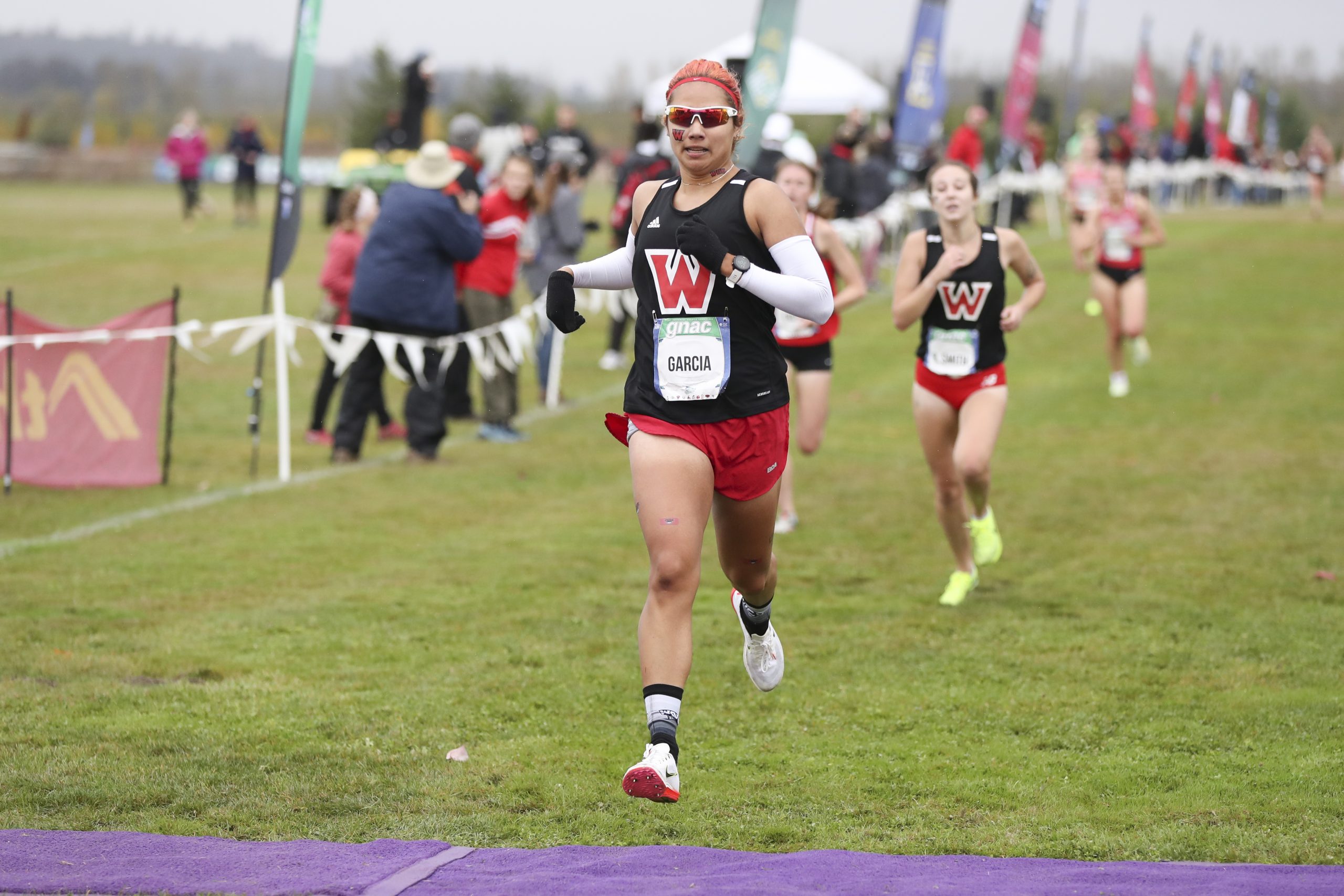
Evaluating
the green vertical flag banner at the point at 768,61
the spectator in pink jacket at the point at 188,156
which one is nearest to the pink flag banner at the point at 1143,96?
the spectator in pink jacket at the point at 188,156

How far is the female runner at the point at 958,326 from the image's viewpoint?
7156 millimetres

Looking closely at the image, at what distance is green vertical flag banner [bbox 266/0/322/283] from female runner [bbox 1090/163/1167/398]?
302 inches

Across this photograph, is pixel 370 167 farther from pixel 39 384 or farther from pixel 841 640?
pixel 841 640

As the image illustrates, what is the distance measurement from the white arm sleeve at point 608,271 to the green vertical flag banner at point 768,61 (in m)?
8.37

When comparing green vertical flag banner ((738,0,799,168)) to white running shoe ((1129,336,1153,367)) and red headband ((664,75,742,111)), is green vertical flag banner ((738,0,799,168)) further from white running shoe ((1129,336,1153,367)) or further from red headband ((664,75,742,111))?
red headband ((664,75,742,111))

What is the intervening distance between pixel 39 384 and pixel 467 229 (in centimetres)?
310

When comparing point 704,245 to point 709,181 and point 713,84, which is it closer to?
point 709,181

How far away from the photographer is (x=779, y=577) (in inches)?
320

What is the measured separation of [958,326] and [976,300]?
157 mm

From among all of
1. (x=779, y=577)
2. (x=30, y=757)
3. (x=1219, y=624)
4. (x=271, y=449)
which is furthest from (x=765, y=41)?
(x=30, y=757)

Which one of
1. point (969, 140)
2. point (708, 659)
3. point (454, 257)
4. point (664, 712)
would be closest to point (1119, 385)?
point (454, 257)

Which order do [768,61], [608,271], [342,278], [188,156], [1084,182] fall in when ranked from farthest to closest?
[188,156], [1084,182], [768,61], [342,278], [608,271]

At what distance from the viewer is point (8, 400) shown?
9.46m

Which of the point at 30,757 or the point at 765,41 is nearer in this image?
the point at 30,757
